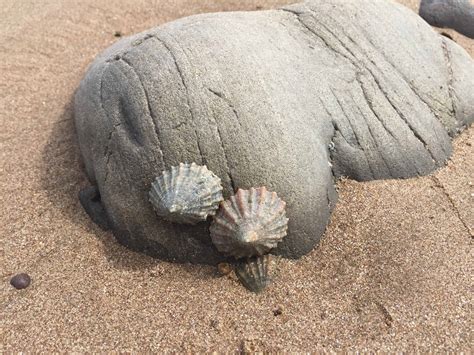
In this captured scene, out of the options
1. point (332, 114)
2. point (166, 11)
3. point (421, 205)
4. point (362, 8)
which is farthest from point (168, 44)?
point (166, 11)

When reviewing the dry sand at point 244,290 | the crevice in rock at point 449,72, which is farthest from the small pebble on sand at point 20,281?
the crevice in rock at point 449,72

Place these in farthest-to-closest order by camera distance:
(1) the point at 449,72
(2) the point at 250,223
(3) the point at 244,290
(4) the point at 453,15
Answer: (4) the point at 453,15
(1) the point at 449,72
(3) the point at 244,290
(2) the point at 250,223

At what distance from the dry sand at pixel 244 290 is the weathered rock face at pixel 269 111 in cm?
17

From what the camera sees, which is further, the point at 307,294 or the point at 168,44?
the point at 168,44

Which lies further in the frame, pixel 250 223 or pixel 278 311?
pixel 278 311

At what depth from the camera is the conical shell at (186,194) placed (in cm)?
282

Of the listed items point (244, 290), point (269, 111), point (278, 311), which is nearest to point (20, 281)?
point (244, 290)

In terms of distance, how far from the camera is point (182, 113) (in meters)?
3.04

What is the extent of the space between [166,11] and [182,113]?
3.61 m

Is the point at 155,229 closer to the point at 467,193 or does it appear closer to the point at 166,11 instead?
the point at 467,193

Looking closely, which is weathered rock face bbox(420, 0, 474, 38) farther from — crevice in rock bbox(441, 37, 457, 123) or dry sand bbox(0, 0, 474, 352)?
dry sand bbox(0, 0, 474, 352)

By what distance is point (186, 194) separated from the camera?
2820mm

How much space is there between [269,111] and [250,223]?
2.64 feet

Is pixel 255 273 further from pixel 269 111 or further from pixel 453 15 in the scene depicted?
pixel 453 15
